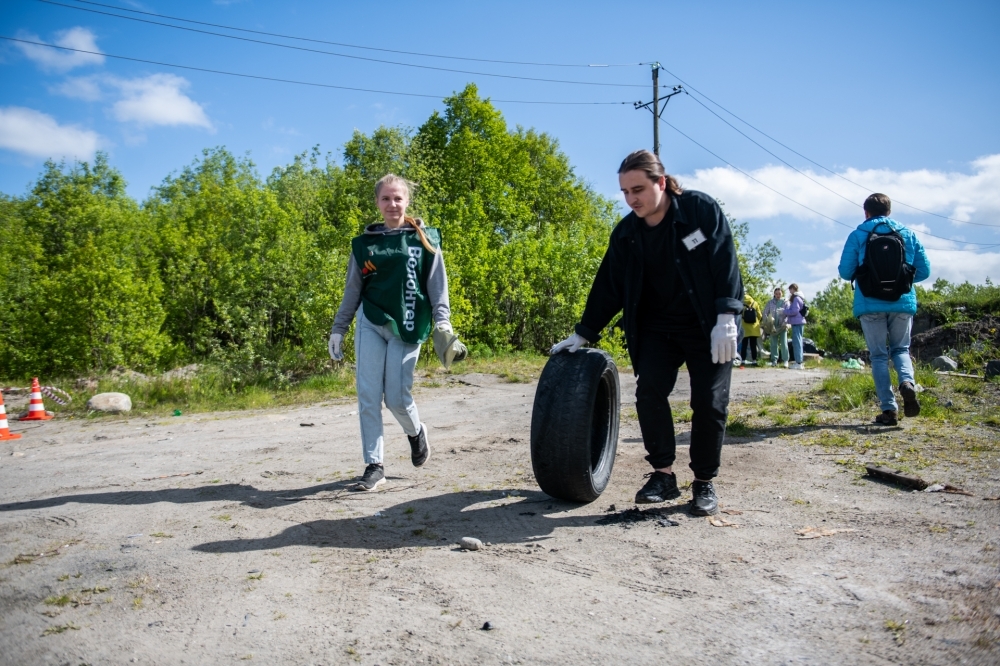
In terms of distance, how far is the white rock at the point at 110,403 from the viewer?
394 inches

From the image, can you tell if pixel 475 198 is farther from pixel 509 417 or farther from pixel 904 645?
pixel 904 645

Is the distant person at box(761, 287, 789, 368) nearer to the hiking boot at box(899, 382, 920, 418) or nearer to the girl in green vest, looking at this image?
the hiking boot at box(899, 382, 920, 418)

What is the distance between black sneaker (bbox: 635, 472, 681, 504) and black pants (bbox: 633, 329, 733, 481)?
0.24ft

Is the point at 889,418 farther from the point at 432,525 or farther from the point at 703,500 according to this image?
the point at 432,525

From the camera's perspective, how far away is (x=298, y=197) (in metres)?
29.6

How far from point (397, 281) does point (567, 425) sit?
5.26 feet

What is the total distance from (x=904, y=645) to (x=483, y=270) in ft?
44.9

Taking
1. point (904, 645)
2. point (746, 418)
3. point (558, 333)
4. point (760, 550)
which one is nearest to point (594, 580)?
point (760, 550)

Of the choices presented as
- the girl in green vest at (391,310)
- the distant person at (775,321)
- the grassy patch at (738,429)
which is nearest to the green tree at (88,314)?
the girl in green vest at (391,310)

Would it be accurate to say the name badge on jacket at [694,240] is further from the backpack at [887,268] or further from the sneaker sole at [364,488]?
the backpack at [887,268]

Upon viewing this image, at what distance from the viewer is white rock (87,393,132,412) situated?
10005 mm

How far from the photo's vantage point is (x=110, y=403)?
10.1m

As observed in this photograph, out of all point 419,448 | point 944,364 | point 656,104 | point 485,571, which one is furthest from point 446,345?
point 656,104

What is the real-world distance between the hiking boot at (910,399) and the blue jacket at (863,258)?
2.18 ft
